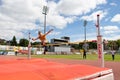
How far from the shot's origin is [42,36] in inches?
680

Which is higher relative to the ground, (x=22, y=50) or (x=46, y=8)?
(x=46, y=8)

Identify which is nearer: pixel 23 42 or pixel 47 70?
pixel 47 70

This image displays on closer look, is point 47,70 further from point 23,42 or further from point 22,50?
point 23,42

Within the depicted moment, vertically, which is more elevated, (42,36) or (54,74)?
(42,36)

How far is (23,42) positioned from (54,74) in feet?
279

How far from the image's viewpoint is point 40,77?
10.1ft

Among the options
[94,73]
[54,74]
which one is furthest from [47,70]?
[94,73]

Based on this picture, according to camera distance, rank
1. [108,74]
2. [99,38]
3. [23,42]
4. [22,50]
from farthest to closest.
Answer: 1. [23,42]
2. [22,50]
3. [99,38]
4. [108,74]

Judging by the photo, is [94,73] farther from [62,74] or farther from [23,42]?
[23,42]

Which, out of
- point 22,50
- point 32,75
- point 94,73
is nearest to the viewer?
point 32,75

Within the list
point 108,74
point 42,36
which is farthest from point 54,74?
point 42,36

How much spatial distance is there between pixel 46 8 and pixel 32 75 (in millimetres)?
47436

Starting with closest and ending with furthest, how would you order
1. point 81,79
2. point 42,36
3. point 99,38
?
1. point 81,79
2. point 99,38
3. point 42,36

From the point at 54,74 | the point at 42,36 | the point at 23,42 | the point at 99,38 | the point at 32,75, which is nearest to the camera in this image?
the point at 32,75
